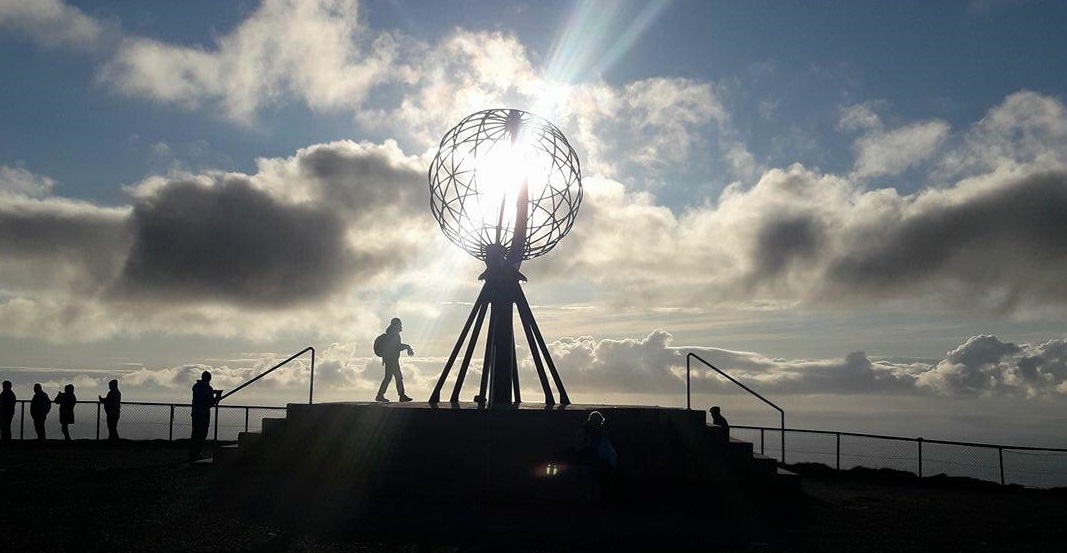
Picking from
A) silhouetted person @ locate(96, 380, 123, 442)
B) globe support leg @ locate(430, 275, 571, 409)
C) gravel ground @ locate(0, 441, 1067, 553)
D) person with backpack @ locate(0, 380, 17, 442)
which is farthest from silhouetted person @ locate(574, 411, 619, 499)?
person with backpack @ locate(0, 380, 17, 442)

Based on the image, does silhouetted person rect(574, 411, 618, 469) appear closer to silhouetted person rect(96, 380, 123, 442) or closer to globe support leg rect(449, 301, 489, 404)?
globe support leg rect(449, 301, 489, 404)

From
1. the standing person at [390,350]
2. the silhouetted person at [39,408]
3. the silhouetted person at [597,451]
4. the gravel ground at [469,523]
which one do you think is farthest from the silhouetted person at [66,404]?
the silhouetted person at [597,451]

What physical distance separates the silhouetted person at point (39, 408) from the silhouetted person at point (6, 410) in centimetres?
52

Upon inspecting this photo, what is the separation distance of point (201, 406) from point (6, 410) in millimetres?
7535

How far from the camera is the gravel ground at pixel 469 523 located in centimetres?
912

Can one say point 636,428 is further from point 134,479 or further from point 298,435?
point 134,479

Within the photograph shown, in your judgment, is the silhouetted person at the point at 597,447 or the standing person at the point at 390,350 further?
the standing person at the point at 390,350

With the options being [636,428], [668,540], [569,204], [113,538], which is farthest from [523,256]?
[113,538]

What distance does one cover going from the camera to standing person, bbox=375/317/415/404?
1839cm

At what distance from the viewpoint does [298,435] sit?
1490 cm

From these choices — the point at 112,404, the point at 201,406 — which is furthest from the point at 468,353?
the point at 112,404

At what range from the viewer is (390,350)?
18453mm

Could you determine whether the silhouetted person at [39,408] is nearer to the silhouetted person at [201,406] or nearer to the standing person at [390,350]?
the silhouetted person at [201,406]

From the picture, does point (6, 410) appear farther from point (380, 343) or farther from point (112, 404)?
point (380, 343)
